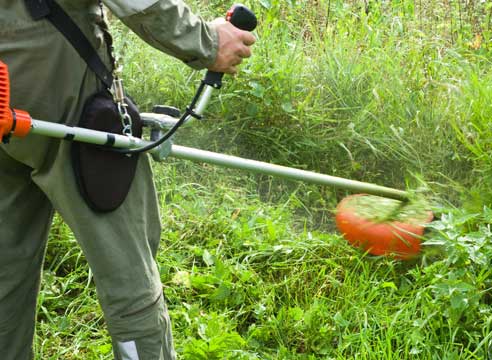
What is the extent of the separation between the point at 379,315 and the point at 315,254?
479mm

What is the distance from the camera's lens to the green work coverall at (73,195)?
80.4 inches

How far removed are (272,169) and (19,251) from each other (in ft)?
2.91

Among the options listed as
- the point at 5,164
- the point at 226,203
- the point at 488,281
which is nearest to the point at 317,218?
the point at 226,203

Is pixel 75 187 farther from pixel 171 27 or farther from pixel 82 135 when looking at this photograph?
pixel 171 27

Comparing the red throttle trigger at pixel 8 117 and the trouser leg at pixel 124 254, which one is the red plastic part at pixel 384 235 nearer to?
the trouser leg at pixel 124 254

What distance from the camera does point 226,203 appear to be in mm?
3852

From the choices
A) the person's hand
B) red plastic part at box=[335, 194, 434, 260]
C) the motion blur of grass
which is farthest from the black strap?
red plastic part at box=[335, 194, 434, 260]

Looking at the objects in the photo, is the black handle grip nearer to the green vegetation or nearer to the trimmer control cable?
the trimmer control cable

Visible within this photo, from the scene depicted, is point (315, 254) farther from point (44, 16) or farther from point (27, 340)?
point (44, 16)

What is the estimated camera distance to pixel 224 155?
2.60 meters

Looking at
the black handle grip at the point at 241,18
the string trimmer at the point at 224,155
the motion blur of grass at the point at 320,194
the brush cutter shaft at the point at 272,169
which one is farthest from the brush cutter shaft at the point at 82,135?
the motion blur of grass at the point at 320,194

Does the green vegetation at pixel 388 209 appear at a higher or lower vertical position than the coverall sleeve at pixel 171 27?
lower

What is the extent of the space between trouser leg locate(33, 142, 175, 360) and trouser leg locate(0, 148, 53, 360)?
0.13 metres

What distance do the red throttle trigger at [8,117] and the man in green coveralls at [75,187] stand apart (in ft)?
0.40
